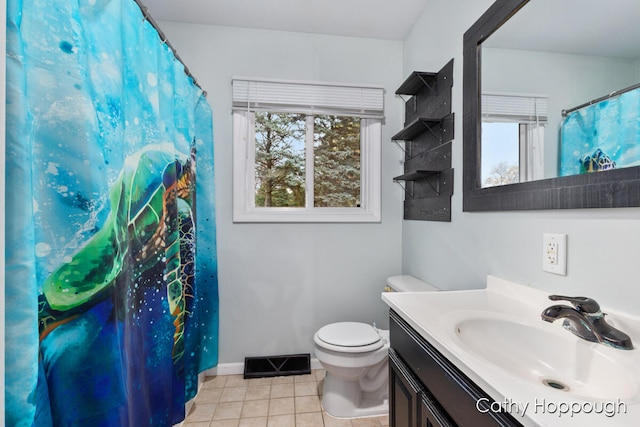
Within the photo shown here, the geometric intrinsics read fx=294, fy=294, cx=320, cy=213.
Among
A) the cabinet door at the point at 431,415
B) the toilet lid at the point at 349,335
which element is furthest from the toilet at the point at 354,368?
the cabinet door at the point at 431,415

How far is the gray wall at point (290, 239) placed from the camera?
2.00 meters

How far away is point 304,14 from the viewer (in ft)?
6.13

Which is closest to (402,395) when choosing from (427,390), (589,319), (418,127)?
(427,390)

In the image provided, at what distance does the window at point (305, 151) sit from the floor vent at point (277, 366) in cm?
96

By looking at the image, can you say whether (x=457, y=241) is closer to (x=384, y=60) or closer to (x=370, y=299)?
(x=370, y=299)

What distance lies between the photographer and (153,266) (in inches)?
46.8

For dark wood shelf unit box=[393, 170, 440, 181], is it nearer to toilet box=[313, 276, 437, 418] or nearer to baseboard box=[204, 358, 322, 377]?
toilet box=[313, 276, 437, 418]

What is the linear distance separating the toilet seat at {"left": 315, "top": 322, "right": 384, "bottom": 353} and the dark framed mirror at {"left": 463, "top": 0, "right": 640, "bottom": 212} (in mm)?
839

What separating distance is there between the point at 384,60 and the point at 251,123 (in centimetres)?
107

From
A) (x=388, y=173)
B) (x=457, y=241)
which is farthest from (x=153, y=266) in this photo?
(x=388, y=173)

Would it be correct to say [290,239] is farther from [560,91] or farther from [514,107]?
[560,91]

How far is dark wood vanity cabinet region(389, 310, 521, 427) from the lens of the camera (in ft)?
1.97

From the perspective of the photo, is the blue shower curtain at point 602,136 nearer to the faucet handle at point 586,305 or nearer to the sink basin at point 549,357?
the faucet handle at point 586,305

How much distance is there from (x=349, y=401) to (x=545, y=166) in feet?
4.77
